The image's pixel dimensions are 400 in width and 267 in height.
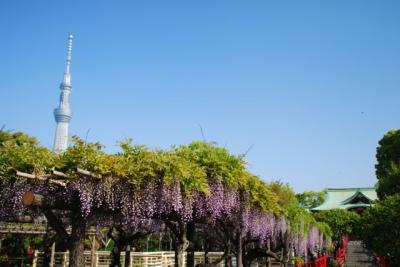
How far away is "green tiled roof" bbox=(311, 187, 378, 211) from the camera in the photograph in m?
43.6

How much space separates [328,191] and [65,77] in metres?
105

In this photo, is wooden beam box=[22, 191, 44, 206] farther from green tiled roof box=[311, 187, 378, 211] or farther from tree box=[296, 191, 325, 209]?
tree box=[296, 191, 325, 209]

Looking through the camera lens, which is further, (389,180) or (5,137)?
(389,180)

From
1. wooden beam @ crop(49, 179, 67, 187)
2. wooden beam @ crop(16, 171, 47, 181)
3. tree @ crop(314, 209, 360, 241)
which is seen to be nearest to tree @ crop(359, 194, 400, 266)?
wooden beam @ crop(49, 179, 67, 187)

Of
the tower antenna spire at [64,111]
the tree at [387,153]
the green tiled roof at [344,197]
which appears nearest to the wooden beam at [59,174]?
the tree at [387,153]

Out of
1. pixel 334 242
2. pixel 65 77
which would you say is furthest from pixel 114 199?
pixel 65 77

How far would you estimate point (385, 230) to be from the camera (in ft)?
46.9

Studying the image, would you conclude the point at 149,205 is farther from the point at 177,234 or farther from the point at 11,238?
the point at 11,238

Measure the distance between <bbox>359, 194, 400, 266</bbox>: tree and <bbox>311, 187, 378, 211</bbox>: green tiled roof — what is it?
90.5ft

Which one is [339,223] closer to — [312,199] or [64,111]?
[312,199]

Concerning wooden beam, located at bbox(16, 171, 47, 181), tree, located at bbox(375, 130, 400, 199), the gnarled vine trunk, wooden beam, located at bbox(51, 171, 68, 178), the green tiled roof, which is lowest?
the gnarled vine trunk

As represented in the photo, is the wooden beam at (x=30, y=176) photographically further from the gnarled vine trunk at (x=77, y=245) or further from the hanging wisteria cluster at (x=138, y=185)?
Result: the gnarled vine trunk at (x=77, y=245)

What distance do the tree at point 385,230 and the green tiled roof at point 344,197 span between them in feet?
90.5

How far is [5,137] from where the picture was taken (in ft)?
65.5
